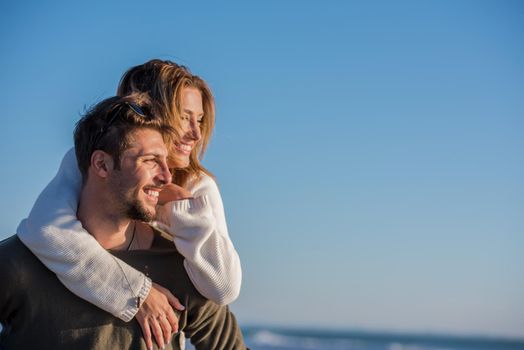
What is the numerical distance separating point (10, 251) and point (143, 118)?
2.12ft

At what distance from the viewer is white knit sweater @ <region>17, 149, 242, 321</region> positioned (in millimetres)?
2740

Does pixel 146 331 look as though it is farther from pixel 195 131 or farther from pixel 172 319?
pixel 195 131

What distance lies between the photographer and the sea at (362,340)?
1104 inches

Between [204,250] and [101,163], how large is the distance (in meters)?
0.48

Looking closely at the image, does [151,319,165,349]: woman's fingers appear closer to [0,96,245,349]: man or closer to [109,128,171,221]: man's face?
[0,96,245,349]: man

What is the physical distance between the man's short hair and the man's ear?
0.02 m

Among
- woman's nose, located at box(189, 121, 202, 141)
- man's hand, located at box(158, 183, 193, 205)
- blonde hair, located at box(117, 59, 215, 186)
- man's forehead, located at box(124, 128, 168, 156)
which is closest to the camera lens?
man's forehead, located at box(124, 128, 168, 156)

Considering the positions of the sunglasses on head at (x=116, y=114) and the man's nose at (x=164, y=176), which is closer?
the man's nose at (x=164, y=176)

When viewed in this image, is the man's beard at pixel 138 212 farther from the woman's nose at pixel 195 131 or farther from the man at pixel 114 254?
the woman's nose at pixel 195 131

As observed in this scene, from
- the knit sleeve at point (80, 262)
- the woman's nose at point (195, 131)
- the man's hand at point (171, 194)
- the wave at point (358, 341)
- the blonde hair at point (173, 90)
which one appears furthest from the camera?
the wave at point (358, 341)

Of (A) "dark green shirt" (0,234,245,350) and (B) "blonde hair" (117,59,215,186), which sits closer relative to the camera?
(A) "dark green shirt" (0,234,245,350)

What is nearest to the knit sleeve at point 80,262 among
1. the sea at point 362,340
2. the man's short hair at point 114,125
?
the man's short hair at point 114,125

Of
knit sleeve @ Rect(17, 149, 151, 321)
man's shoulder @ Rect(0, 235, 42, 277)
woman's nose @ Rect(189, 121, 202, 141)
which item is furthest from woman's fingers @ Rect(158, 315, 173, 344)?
woman's nose @ Rect(189, 121, 202, 141)

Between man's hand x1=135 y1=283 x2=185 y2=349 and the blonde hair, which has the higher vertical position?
the blonde hair
